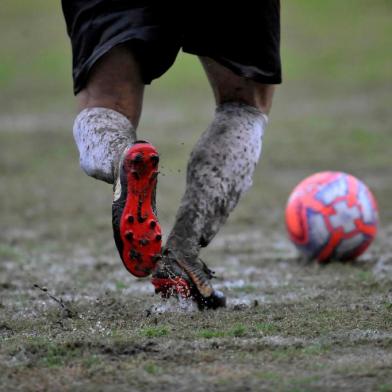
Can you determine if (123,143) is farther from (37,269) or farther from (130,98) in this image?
(37,269)

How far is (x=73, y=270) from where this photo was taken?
6.08m

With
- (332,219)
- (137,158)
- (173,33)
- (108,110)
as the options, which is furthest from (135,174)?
(332,219)

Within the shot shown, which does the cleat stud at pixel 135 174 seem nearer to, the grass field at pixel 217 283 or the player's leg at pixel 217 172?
the player's leg at pixel 217 172

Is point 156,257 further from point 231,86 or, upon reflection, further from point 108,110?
point 231,86

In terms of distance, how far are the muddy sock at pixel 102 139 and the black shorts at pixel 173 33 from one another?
0.16 m

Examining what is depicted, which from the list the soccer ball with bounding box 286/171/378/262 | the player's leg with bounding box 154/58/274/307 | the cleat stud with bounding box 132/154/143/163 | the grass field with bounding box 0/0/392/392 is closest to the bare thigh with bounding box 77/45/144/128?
the player's leg with bounding box 154/58/274/307

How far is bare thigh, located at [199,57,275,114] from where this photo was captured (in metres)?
4.22

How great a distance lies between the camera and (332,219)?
248 inches

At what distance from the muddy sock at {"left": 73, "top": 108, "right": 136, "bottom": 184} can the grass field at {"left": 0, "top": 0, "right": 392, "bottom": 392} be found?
1.98 ft

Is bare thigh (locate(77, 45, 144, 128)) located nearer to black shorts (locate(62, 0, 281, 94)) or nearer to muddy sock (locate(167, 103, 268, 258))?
black shorts (locate(62, 0, 281, 94))

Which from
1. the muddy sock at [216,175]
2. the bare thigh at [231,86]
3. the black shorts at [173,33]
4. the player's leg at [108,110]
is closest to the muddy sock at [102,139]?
the player's leg at [108,110]

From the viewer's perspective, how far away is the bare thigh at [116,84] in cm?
393

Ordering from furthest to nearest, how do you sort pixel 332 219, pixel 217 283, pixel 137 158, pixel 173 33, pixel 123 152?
pixel 332 219, pixel 217 283, pixel 173 33, pixel 123 152, pixel 137 158

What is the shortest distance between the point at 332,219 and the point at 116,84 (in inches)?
105
